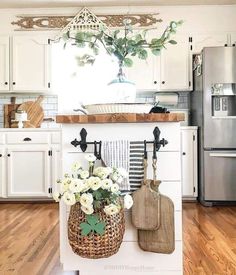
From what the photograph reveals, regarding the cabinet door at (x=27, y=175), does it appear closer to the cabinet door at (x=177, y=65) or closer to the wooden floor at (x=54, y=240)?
the wooden floor at (x=54, y=240)

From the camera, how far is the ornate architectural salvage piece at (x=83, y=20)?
4.49 meters

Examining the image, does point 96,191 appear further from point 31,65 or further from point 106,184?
point 31,65

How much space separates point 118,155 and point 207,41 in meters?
3.16

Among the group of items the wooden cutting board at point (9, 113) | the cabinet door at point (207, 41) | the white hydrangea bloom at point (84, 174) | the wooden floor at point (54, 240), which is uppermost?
the cabinet door at point (207, 41)

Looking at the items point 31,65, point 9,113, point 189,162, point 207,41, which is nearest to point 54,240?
point 189,162

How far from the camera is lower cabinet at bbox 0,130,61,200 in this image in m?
4.19

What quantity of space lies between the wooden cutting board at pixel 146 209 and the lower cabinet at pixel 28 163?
259 centimetres

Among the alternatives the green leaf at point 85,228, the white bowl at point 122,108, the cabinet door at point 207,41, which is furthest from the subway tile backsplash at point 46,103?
the green leaf at point 85,228

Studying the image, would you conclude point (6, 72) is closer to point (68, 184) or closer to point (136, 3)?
point (136, 3)

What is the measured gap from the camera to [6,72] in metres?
4.44

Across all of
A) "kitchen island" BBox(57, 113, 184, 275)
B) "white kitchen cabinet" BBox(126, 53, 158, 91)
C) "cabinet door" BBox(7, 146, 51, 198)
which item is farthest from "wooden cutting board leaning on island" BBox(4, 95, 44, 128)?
"kitchen island" BBox(57, 113, 184, 275)

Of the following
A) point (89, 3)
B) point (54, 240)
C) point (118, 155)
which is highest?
point (89, 3)

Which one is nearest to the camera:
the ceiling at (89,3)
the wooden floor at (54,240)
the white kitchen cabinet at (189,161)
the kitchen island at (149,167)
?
the kitchen island at (149,167)

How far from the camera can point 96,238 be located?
1.59 m
